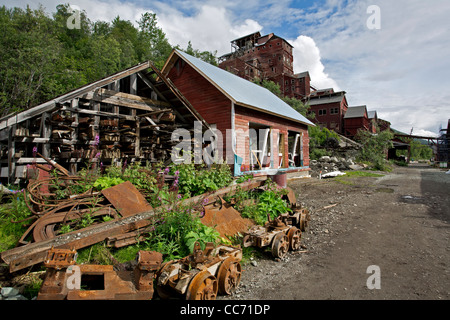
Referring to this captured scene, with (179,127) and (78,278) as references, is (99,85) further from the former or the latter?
(78,278)

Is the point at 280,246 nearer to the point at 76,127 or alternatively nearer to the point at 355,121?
the point at 76,127

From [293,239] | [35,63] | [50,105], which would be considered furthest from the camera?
[35,63]

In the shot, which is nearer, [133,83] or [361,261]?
[361,261]

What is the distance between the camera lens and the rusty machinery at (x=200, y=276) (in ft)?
9.05

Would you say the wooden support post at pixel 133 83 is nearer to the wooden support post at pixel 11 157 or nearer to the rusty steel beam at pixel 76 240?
the wooden support post at pixel 11 157

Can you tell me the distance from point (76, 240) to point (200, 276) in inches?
77.5

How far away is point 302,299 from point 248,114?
35.2ft

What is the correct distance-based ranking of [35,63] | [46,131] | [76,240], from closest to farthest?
[76,240], [46,131], [35,63]

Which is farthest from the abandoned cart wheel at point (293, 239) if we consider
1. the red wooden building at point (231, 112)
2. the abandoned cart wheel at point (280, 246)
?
the red wooden building at point (231, 112)

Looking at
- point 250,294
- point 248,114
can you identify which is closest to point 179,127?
point 248,114

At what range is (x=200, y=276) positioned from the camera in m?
2.85

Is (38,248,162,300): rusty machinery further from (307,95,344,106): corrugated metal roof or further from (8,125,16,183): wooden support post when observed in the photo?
(307,95,344,106): corrugated metal roof

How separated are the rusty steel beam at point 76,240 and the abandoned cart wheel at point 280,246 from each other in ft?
7.04

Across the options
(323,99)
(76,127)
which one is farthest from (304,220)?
(323,99)
